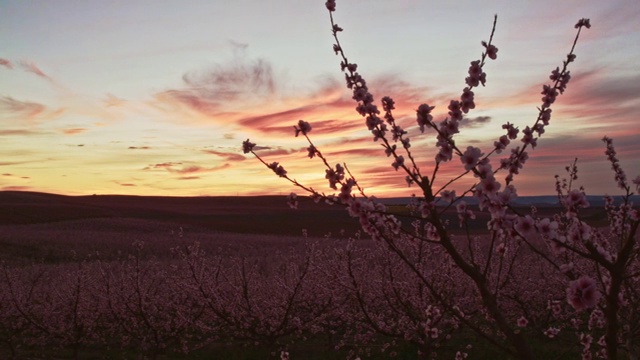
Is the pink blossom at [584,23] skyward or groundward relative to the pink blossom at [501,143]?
skyward

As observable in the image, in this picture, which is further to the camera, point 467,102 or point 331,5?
point 331,5

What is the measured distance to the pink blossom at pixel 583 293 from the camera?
339cm

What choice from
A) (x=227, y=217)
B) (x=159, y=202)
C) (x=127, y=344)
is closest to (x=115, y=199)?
(x=159, y=202)

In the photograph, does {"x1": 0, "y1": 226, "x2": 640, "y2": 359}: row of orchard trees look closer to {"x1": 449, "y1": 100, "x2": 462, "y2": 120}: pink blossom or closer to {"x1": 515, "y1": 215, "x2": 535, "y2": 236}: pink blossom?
{"x1": 449, "y1": 100, "x2": 462, "y2": 120}: pink blossom


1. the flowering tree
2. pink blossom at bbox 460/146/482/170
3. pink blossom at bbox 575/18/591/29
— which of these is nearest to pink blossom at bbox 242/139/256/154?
the flowering tree

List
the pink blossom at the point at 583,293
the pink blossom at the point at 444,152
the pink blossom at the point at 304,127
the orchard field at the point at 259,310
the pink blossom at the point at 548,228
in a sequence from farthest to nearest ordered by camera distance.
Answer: the orchard field at the point at 259,310 < the pink blossom at the point at 304,127 < the pink blossom at the point at 444,152 < the pink blossom at the point at 548,228 < the pink blossom at the point at 583,293

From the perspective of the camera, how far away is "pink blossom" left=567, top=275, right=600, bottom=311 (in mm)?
3389

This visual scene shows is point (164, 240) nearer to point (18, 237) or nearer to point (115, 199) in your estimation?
point (18, 237)

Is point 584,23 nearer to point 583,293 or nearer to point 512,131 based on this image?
point 512,131

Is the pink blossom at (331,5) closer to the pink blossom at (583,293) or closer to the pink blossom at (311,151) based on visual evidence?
the pink blossom at (311,151)

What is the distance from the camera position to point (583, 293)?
343 cm

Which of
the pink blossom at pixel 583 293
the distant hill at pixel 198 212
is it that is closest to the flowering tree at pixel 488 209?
the pink blossom at pixel 583 293

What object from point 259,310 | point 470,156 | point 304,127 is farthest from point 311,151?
point 259,310

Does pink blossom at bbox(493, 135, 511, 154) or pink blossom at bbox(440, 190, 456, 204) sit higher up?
pink blossom at bbox(493, 135, 511, 154)
